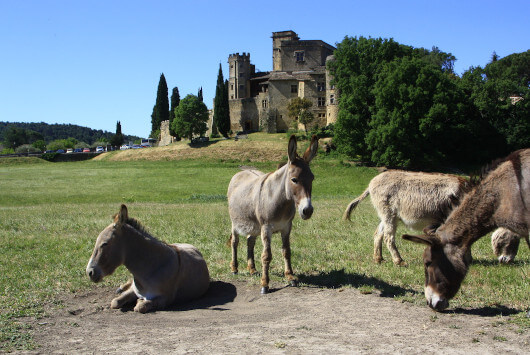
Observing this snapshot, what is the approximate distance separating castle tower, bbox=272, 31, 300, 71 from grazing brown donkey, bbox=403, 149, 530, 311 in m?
109

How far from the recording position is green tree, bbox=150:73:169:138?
4471 inches

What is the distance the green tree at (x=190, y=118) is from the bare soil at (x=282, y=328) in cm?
8166

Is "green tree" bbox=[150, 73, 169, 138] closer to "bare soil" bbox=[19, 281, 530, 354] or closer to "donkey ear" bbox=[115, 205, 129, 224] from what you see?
"donkey ear" bbox=[115, 205, 129, 224]

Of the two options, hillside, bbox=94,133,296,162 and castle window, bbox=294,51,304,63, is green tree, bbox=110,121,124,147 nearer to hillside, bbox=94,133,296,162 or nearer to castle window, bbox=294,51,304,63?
hillside, bbox=94,133,296,162

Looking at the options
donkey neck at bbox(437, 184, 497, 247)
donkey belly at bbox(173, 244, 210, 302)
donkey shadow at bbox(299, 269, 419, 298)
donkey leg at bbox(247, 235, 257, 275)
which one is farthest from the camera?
donkey leg at bbox(247, 235, 257, 275)

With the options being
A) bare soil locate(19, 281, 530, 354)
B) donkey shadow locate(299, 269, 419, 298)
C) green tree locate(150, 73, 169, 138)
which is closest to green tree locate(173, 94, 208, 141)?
green tree locate(150, 73, 169, 138)

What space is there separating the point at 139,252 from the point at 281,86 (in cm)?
9595

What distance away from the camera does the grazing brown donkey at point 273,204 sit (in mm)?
Result: 8547

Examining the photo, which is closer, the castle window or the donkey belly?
the donkey belly

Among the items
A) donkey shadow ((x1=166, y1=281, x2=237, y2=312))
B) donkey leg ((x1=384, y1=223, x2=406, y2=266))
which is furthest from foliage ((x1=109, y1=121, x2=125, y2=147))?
donkey shadow ((x1=166, y1=281, x2=237, y2=312))

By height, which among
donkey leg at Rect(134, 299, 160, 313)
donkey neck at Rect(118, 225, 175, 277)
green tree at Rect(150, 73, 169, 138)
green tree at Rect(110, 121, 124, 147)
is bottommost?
donkey leg at Rect(134, 299, 160, 313)

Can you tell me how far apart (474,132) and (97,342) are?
198 ft

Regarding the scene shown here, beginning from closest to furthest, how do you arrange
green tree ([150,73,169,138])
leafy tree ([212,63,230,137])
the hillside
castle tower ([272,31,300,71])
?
the hillside < leafy tree ([212,63,230,137]) < castle tower ([272,31,300,71]) < green tree ([150,73,169,138])

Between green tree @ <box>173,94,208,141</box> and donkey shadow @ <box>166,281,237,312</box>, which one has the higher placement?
green tree @ <box>173,94,208,141</box>
